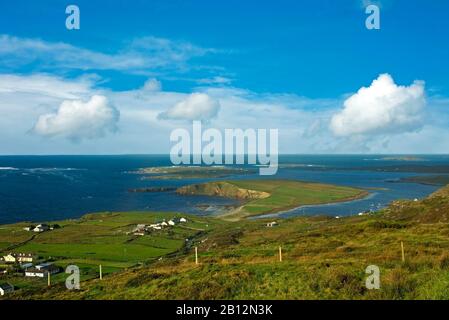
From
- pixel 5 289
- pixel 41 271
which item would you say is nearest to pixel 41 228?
pixel 41 271

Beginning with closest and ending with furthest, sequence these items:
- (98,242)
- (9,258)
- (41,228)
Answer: (9,258), (98,242), (41,228)

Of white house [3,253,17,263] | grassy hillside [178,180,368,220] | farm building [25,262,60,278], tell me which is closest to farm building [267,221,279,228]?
grassy hillside [178,180,368,220]

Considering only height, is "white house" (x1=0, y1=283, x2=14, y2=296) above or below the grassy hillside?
above

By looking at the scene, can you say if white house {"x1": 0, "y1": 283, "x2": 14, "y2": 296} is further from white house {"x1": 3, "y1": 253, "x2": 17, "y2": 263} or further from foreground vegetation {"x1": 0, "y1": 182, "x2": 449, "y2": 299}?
foreground vegetation {"x1": 0, "y1": 182, "x2": 449, "y2": 299}

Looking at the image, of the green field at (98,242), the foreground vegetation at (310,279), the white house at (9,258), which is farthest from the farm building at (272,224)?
the foreground vegetation at (310,279)

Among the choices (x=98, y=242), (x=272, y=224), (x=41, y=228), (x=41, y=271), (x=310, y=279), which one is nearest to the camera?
(x=310, y=279)

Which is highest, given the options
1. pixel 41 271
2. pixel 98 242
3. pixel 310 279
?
pixel 310 279

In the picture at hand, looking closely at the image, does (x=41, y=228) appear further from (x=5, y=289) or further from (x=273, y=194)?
(x=273, y=194)

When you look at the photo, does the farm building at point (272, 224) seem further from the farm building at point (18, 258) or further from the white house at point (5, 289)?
the white house at point (5, 289)
